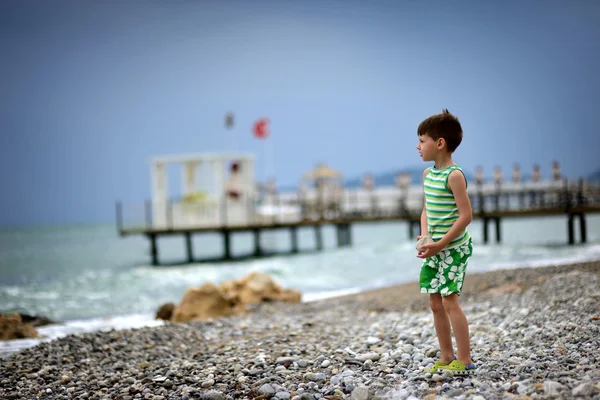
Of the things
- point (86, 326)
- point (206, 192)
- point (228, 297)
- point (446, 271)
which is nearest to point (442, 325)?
point (446, 271)

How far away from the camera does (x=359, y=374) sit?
13.1 feet

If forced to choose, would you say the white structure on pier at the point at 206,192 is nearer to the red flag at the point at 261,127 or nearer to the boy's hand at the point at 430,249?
the red flag at the point at 261,127

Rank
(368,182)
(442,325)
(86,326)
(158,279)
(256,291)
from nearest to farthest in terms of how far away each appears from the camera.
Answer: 1. (442,325)
2. (86,326)
3. (256,291)
4. (158,279)
5. (368,182)

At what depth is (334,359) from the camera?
457 centimetres

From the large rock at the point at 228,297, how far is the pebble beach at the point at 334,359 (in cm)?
246

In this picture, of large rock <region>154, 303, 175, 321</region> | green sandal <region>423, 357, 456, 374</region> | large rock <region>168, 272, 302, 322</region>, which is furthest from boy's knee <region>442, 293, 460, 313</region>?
large rock <region>154, 303, 175, 321</region>

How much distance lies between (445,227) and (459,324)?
613 mm

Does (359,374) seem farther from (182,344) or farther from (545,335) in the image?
(182,344)

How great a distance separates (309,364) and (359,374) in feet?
2.03

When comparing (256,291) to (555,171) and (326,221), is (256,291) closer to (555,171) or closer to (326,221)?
(326,221)

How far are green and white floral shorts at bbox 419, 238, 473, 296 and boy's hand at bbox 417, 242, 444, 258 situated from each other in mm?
99

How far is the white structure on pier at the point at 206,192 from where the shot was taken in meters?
28.1

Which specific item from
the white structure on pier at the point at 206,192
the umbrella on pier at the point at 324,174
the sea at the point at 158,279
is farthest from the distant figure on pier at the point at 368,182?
the white structure on pier at the point at 206,192

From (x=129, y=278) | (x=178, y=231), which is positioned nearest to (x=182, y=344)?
(x=129, y=278)
